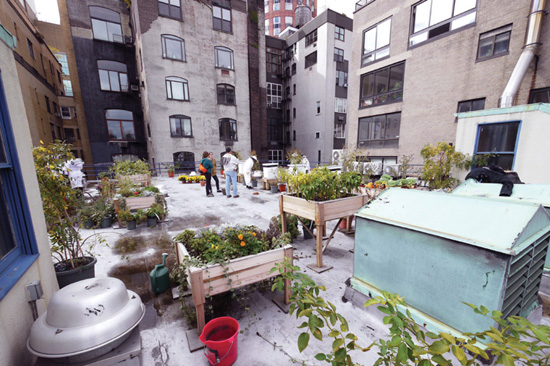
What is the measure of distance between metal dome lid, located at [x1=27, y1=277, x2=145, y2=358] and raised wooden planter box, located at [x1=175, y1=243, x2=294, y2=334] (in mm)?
523

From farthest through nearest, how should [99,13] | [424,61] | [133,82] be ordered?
1. [133,82]
2. [99,13]
3. [424,61]

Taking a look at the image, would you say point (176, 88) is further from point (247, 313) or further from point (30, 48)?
point (247, 313)

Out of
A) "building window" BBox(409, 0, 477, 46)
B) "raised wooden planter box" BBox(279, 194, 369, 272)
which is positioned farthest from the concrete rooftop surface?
"building window" BBox(409, 0, 477, 46)

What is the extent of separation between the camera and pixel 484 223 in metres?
1.96

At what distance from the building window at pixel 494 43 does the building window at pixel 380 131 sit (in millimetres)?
4141

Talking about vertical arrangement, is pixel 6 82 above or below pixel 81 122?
below

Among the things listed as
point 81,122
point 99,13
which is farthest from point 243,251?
point 99,13

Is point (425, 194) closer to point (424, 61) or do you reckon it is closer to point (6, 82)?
point (6, 82)

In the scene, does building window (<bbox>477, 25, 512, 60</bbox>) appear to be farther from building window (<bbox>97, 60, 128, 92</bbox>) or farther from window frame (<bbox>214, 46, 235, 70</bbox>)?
building window (<bbox>97, 60, 128, 92</bbox>)

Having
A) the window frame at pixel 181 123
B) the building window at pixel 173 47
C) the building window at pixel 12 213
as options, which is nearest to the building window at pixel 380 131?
the window frame at pixel 181 123

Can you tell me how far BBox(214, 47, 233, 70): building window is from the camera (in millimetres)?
18609

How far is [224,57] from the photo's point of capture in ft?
62.0

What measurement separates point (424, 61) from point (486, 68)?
2.73m

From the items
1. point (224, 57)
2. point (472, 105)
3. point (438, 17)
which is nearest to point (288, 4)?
point (224, 57)
